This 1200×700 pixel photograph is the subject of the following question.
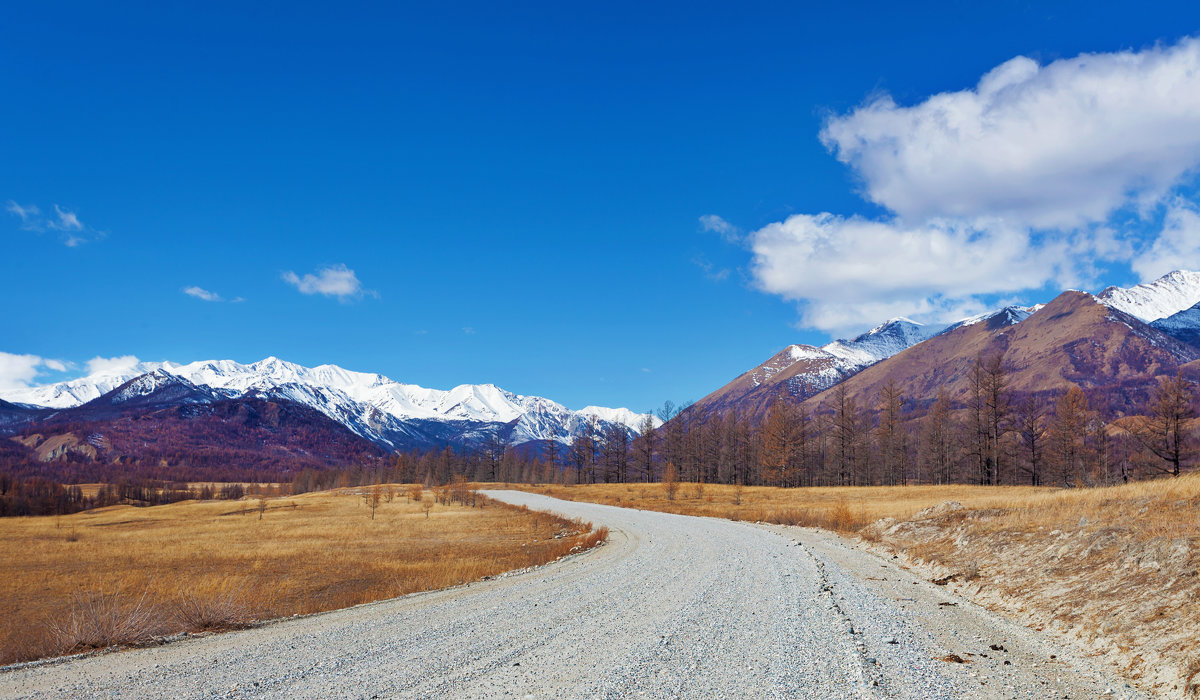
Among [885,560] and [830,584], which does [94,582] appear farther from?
[885,560]

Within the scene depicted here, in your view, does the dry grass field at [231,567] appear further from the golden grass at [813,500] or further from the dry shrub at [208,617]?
the golden grass at [813,500]

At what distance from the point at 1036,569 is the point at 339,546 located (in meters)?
33.8

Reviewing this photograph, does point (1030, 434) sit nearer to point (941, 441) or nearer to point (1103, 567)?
point (941, 441)

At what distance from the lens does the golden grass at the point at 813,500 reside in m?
33.1

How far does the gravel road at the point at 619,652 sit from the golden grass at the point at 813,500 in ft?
54.9

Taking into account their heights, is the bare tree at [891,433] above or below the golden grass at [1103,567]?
above

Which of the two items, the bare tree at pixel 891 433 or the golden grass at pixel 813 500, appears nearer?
the golden grass at pixel 813 500

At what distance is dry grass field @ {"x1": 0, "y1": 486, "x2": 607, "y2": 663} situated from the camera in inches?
499

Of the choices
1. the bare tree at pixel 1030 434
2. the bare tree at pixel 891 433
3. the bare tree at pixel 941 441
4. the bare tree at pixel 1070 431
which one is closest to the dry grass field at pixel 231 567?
the bare tree at pixel 1030 434

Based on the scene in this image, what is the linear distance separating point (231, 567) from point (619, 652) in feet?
86.4

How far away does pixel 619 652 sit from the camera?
403 inches

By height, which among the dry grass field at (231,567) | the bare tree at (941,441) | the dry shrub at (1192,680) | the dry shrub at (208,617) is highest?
the bare tree at (941,441)

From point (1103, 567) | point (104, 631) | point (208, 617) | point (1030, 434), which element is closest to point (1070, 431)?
point (1030, 434)

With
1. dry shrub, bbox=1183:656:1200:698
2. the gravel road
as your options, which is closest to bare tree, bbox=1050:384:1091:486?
the gravel road
